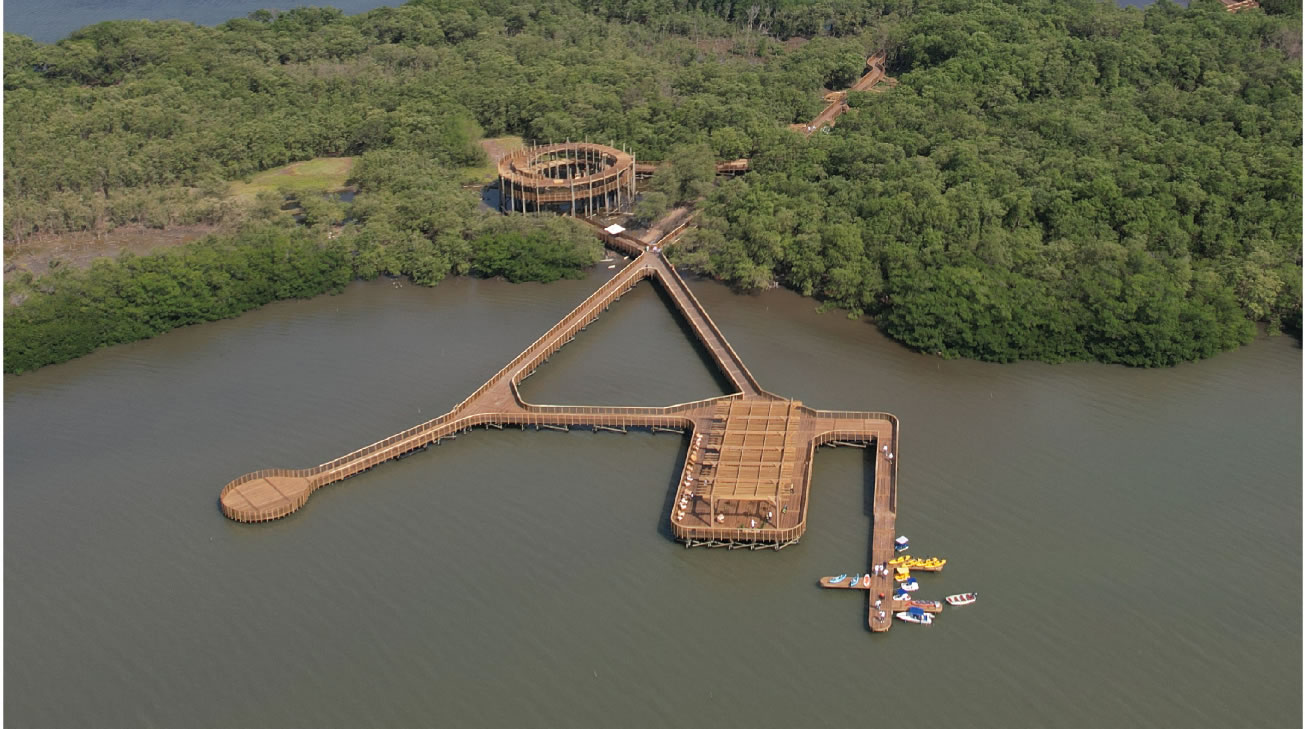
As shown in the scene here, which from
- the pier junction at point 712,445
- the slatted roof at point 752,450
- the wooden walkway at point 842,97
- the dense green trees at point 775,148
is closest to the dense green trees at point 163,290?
the dense green trees at point 775,148

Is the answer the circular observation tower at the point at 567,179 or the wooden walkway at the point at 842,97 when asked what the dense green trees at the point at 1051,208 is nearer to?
the wooden walkway at the point at 842,97

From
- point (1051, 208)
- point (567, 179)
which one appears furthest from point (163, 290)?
point (1051, 208)

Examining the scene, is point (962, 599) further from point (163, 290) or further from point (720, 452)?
point (163, 290)

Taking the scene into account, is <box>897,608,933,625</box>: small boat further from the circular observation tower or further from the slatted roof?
the circular observation tower

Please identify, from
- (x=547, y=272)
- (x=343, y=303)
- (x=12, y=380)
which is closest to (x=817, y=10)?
(x=547, y=272)

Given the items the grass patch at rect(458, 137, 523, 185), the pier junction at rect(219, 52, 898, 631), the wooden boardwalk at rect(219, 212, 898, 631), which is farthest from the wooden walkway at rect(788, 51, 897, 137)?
the wooden boardwalk at rect(219, 212, 898, 631)

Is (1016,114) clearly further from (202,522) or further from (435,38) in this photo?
(202,522)
